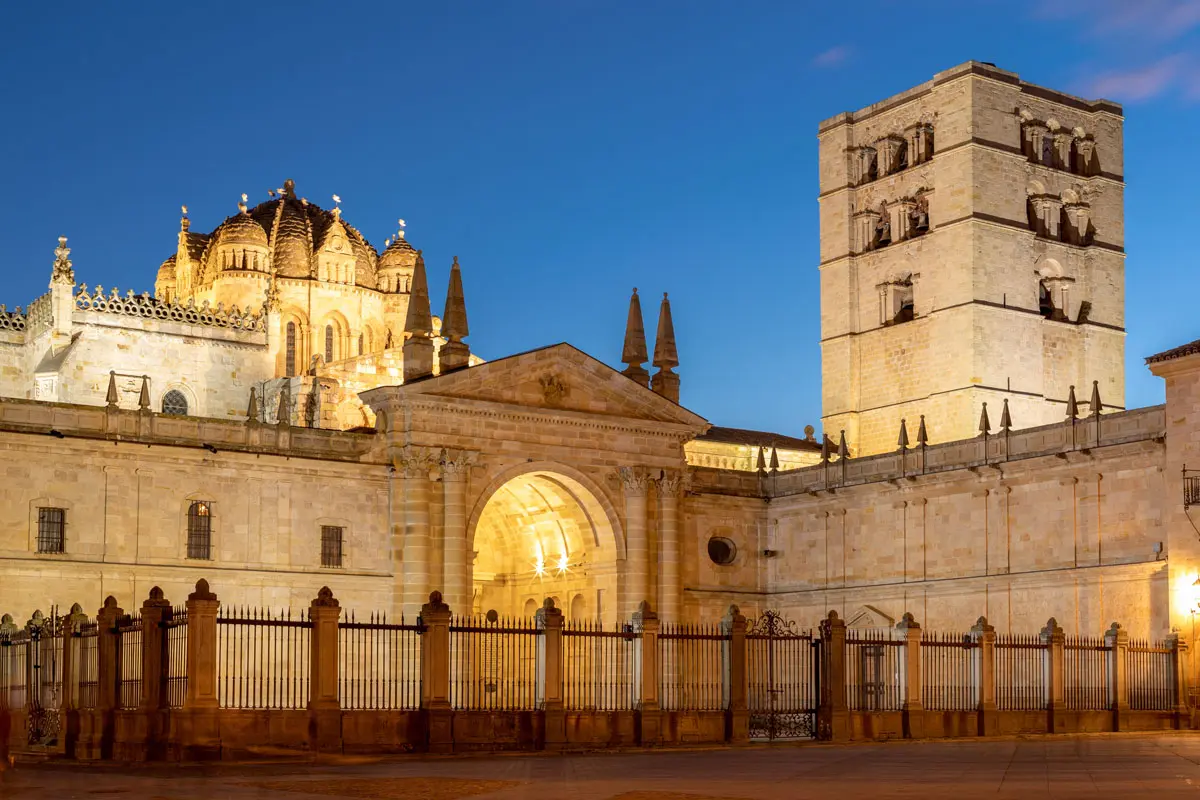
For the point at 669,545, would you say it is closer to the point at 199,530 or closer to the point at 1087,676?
the point at 199,530

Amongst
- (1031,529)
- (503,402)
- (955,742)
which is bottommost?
(955,742)

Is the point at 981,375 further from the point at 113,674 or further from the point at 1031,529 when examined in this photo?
the point at 113,674

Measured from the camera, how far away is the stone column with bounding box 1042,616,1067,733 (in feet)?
121

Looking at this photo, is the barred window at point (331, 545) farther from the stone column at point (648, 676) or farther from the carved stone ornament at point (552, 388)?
the stone column at point (648, 676)

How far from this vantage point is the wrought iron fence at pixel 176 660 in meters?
27.8

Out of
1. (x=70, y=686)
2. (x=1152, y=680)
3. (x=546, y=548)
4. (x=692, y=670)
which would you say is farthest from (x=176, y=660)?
(x=546, y=548)

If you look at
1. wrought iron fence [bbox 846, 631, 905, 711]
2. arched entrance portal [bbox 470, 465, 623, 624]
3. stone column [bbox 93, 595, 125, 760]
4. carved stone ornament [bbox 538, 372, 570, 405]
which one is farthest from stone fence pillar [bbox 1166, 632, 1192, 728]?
stone column [bbox 93, 595, 125, 760]

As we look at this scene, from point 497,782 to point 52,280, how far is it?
3879 cm

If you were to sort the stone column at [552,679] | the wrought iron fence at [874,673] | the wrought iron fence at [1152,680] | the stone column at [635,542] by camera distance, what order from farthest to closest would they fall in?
the stone column at [635,542], the wrought iron fence at [1152,680], the wrought iron fence at [874,673], the stone column at [552,679]

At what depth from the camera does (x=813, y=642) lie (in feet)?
113

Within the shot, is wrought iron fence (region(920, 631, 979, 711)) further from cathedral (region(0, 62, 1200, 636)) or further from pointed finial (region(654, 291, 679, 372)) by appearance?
pointed finial (region(654, 291, 679, 372))

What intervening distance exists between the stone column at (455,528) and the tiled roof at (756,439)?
16.7 metres

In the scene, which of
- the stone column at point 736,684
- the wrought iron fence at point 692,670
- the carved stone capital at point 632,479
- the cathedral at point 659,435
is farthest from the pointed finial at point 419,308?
the stone column at point 736,684

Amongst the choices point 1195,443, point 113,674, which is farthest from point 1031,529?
point 113,674
